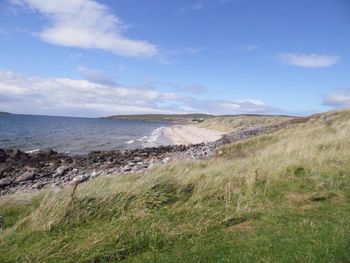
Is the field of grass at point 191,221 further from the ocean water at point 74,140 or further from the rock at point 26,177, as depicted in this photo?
the ocean water at point 74,140

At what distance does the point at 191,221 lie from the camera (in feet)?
23.0

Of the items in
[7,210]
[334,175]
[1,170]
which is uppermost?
[334,175]

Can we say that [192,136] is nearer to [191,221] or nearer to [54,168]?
[54,168]

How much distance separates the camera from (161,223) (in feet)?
22.3

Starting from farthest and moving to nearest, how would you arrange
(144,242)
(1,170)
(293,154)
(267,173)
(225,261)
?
(1,170) < (293,154) < (267,173) < (144,242) < (225,261)

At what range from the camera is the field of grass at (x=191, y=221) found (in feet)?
18.9

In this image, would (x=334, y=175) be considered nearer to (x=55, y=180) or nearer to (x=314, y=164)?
(x=314, y=164)

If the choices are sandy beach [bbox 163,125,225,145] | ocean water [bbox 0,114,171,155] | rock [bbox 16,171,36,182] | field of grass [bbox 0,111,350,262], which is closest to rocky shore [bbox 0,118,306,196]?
rock [bbox 16,171,36,182]

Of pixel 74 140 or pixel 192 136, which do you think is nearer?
pixel 74 140

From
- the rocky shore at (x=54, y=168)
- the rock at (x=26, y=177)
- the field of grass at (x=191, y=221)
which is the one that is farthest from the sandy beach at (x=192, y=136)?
the field of grass at (x=191, y=221)

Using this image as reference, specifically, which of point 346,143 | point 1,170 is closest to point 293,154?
point 346,143

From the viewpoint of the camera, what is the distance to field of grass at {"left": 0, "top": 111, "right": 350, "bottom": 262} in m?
5.75

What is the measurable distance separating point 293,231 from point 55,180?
13749 mm

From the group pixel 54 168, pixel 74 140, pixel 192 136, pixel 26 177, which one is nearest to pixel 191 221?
pixel 26 177
